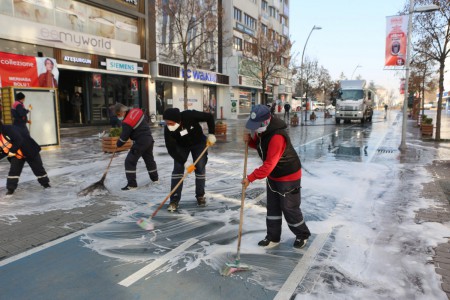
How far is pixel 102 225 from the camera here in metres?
4.83

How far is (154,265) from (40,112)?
10.5m

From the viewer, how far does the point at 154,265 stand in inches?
143

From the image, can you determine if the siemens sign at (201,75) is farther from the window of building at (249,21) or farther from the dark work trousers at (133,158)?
the dark work trousers at (133,158)

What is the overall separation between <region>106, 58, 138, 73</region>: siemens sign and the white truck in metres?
15.6

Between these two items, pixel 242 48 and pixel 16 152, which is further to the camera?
pixel 242 48

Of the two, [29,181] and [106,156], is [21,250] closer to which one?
[29,181]

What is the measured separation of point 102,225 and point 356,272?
3270 millimetres

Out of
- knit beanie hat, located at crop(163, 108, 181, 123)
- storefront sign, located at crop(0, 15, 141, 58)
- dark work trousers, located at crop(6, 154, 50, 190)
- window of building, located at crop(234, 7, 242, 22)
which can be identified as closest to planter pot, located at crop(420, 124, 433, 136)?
knit beanie hat, located at crop(163, 108, 181, 123)

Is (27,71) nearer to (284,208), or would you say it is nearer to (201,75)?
(284,208)

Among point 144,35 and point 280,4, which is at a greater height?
point 280,4

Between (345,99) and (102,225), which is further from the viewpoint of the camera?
(345,99)

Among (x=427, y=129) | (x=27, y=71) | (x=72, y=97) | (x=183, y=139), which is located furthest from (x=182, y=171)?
(x=72, y=97)

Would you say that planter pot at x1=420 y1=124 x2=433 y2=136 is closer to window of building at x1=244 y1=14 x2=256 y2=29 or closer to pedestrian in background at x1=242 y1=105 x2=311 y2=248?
pedestrian in background at x1=242 y1=105 x2=311 y2=248

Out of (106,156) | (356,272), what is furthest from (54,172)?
(356,272)
